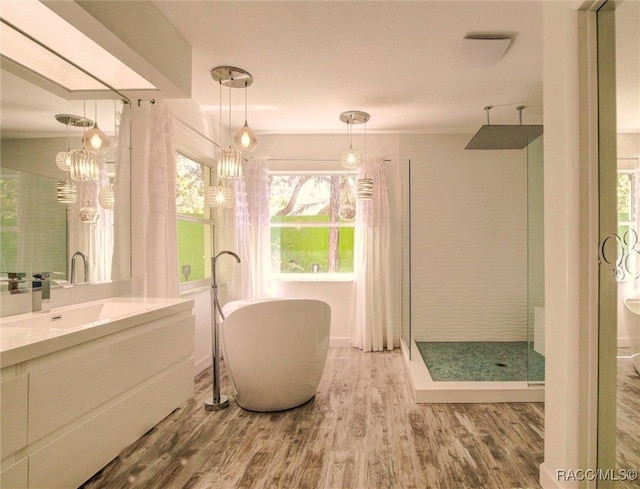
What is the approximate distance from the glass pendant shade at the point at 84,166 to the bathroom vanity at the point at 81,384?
0.72 metres

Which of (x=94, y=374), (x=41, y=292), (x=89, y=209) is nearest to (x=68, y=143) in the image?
(x=89, y=209)

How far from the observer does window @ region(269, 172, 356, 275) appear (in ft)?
14.4

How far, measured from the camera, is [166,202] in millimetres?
2549

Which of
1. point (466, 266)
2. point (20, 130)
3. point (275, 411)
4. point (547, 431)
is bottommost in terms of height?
point (275, 411)

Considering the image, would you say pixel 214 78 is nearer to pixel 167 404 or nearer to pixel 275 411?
pixel 167 404

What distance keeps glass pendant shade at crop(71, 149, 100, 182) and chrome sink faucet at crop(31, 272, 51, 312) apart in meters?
0.60

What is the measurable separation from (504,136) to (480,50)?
1.34 metres

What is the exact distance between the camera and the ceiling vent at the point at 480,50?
88.1 inches

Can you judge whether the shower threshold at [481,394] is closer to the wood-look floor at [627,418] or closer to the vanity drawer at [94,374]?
the wood-look floor at [627,418]

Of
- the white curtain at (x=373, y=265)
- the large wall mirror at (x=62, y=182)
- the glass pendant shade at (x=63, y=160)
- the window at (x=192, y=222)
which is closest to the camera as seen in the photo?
the large wall mirror at (x=62, y=182)

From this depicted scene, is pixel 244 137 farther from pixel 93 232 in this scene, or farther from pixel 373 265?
pixel 373 265

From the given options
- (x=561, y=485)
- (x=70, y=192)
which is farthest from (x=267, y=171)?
(x=561, y=485)

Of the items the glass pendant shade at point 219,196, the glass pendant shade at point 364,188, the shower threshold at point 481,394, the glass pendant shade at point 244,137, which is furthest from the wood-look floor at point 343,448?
the glass pendant shade at point 244,137

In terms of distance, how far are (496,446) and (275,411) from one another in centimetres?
138
